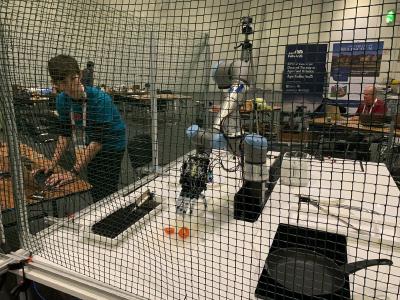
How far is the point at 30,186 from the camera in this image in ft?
3.55

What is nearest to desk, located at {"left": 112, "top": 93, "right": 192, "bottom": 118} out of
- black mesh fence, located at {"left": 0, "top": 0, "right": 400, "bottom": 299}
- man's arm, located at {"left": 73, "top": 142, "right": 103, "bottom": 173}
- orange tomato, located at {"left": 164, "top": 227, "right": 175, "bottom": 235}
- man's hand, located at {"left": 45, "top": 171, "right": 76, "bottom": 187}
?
black mesh fence, located at {"left": 0, "top": 0, "right": 400, "bottom": 299}

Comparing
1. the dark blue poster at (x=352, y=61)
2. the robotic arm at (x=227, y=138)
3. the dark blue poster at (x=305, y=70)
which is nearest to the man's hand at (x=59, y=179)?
the robotic arm at (x=227, y=138)

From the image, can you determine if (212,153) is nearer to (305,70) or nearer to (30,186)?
(305,70)

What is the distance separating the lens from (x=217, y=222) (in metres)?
0.92

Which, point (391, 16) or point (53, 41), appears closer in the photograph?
point (391, 16)

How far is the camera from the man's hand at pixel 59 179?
43.8 inches

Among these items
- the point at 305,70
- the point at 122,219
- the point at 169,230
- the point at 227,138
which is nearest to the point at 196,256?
the point at 169,230

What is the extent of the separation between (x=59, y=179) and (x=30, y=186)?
0.10 metres

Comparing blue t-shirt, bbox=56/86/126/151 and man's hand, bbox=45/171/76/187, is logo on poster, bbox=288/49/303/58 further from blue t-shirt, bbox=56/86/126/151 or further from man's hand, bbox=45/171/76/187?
man's hand, bbox=45/171/76/187

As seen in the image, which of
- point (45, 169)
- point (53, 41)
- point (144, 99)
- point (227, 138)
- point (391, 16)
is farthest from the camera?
point (144, 99)

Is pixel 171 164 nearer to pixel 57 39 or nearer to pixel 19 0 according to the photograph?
pixel 57 39

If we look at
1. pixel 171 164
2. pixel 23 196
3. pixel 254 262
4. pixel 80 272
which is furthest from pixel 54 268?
pixel 171 164

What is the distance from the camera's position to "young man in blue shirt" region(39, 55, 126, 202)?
3.04 ft

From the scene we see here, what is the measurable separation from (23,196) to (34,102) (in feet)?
1.14
